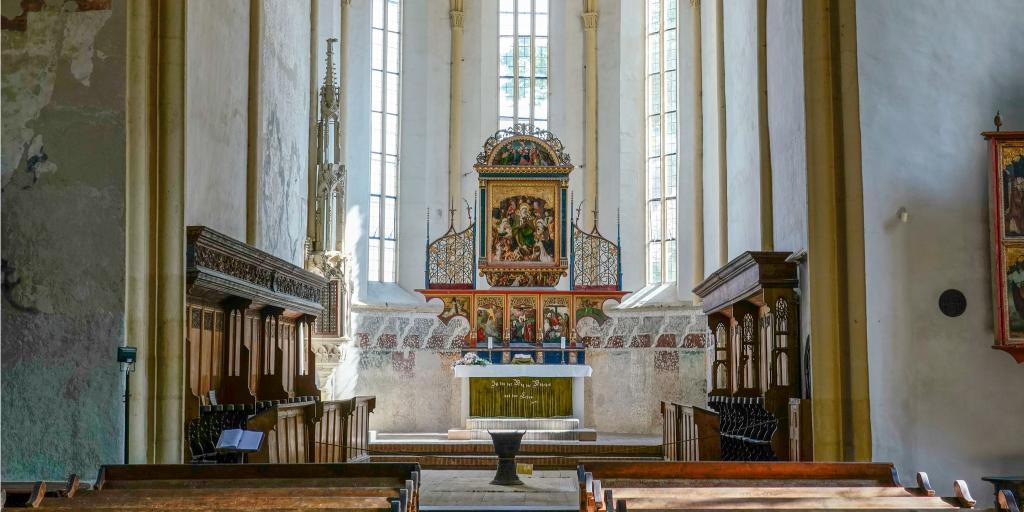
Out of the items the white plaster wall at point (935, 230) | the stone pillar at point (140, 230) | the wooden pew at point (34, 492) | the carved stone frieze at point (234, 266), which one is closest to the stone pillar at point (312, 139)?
the carved stone frieze at point (234, 266)

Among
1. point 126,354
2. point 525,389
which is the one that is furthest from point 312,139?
point 126,354

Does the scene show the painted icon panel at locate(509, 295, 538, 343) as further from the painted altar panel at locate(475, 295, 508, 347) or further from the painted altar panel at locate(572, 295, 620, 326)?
the painted altar panel at locate(572, 295, 620, 326)

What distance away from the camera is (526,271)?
18.4 metres

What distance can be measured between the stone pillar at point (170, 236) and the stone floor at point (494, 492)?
245 cm

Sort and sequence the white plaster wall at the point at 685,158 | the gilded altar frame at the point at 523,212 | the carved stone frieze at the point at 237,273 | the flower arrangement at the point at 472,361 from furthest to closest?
the white plaster wall at the point at 685,158, the gilded altar frame at the point at 523,212, the flower arrangement at the point at 472,361, the carved stone frieze at the point at 237,273

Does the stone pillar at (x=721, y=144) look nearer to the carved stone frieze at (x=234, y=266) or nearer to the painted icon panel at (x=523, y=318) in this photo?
the painted icon panel at (x=523, y=318)

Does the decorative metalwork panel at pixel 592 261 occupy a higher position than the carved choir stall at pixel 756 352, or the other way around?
the decorative metalwork panel at pixel 592 261

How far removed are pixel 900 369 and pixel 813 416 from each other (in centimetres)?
89

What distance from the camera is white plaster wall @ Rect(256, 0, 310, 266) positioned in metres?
15.0

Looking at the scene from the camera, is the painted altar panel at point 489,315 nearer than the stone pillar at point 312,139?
Yes

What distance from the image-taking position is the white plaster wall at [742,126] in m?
14.5

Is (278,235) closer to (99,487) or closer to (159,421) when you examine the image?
(159,421)

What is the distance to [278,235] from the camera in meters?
15.8

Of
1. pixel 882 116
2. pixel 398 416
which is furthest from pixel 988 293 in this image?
pixel 398 416
